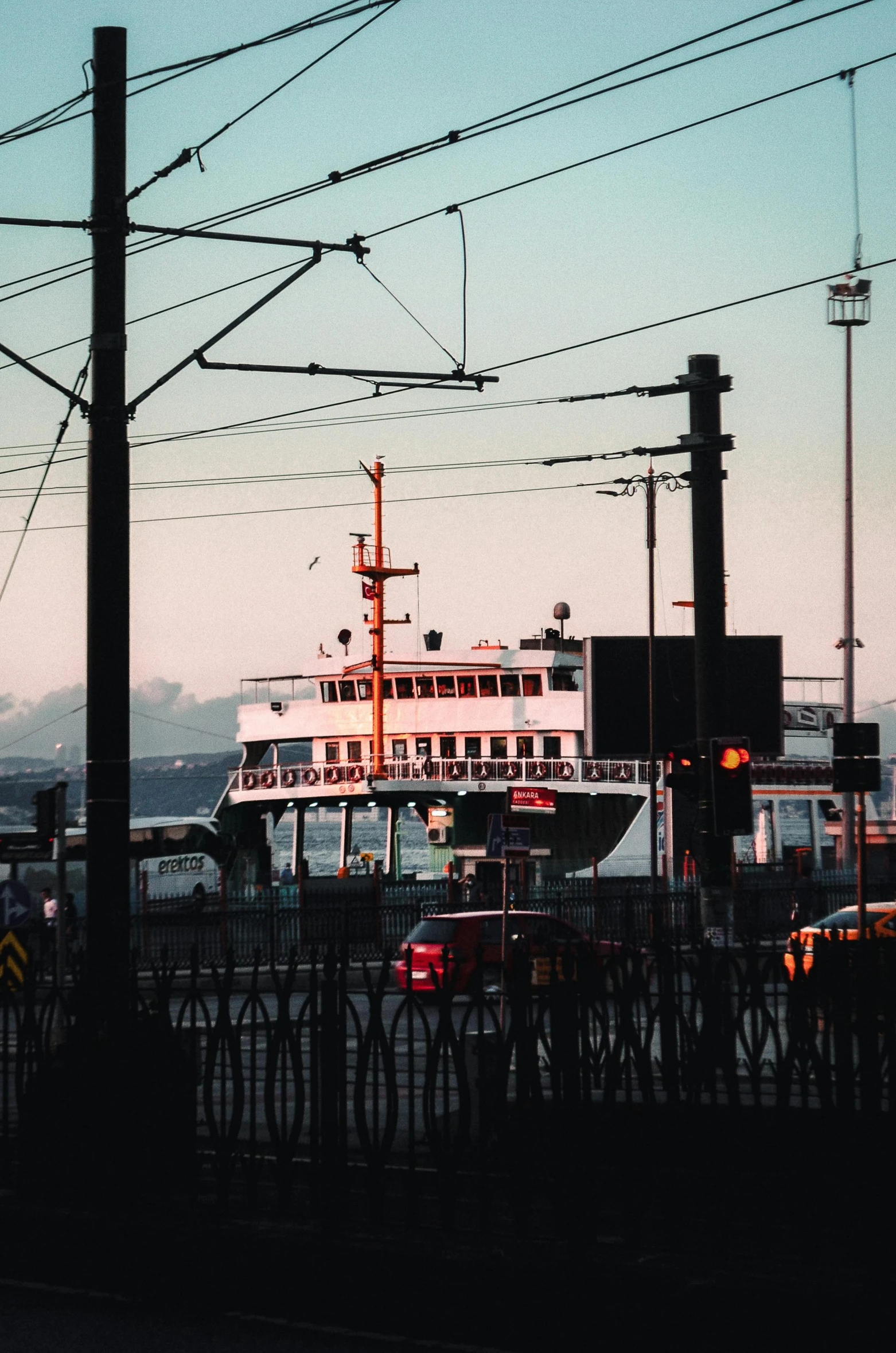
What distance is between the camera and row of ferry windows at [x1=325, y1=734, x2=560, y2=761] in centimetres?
6700

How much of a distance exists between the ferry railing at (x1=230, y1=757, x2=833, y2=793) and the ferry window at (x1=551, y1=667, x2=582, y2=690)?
3202mm

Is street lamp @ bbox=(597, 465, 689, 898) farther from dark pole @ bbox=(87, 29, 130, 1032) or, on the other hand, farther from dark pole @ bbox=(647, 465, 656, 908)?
dark pole @ bbox=(87, 29, 130, 1032)

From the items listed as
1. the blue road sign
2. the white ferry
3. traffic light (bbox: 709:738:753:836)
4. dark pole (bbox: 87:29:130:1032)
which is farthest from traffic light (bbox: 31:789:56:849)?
the white ferry

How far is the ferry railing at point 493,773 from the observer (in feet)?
Answer: 213

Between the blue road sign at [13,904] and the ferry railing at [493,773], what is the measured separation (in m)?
42.4

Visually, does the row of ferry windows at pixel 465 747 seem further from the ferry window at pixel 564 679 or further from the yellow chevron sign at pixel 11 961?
the yellow chevron sign at pixel 11 961

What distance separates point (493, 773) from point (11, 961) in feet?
163

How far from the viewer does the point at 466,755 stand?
222ft

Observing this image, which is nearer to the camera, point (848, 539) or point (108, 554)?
point (108, 554)

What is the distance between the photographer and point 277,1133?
8.38 meters

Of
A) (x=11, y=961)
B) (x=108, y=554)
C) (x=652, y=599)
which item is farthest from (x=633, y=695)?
(x=108, y=554)

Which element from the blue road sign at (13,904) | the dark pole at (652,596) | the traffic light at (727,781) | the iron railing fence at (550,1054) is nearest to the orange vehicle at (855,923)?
the traffic light at (727,781)

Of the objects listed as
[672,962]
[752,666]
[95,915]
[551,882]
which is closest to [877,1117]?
[672,962]

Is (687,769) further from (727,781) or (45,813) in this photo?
(45,813)
